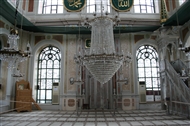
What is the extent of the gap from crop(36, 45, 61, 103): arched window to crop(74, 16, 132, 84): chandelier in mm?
4703

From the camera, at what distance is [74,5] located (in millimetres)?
8586

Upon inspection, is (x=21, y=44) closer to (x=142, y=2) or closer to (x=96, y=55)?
(x=96, y=55)

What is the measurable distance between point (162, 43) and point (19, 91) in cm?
626

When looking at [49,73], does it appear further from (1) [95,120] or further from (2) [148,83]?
(2) [148,83]

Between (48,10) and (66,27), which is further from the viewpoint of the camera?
(48,10)

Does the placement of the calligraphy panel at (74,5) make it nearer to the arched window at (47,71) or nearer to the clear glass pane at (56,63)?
the arched window at (47,71)

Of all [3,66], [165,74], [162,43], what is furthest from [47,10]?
[165,74]

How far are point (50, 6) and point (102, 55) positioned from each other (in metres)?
6.78

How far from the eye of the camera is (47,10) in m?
9.10

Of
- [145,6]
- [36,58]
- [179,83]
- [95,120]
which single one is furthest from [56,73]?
[145,6]

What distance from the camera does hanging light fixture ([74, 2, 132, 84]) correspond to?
3.63 meters

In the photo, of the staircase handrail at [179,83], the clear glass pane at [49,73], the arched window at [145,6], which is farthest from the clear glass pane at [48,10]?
the staircase handrail at [179,83]

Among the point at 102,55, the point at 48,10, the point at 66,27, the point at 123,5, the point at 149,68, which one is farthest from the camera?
the point at 48,10

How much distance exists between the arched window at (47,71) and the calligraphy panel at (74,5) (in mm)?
2129
